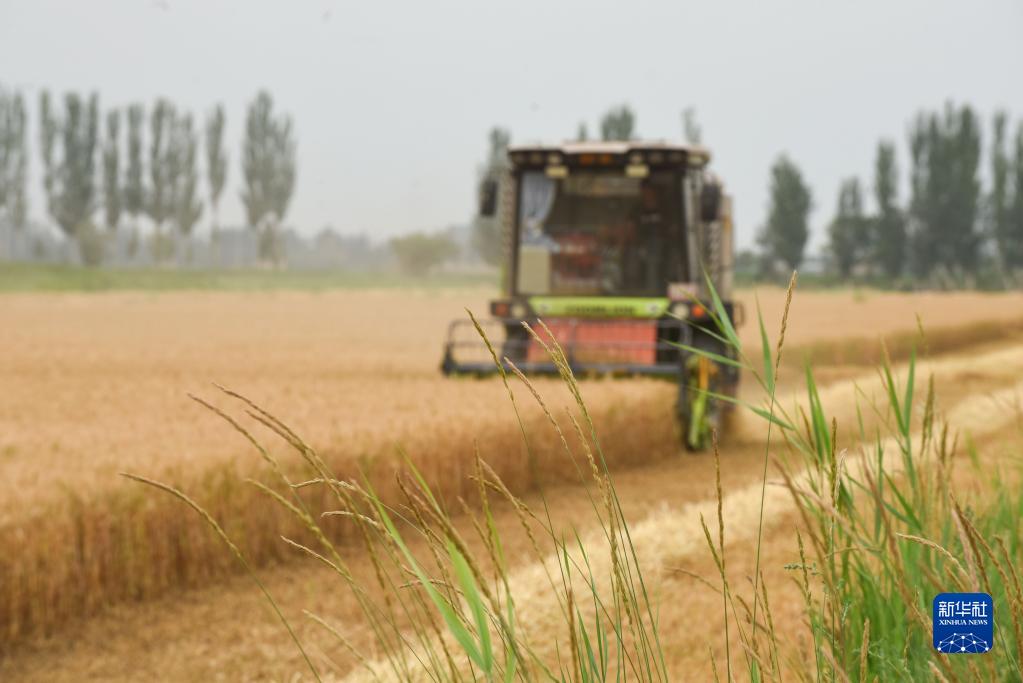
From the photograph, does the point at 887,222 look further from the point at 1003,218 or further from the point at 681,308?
the point at 681,308

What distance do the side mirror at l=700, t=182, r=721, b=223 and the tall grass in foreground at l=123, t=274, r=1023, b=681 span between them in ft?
18.6

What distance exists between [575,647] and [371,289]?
61.2 metres

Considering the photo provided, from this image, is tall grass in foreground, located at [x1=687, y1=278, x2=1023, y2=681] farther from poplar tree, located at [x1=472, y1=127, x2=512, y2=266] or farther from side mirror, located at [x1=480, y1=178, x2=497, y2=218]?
poplar tree, located at [x1=472, y1=127, x2=512, y2=266]

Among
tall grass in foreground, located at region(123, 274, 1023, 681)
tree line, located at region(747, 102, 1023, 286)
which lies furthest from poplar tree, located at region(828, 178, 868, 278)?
tall grass in foreground, located at region(123, 274, 1023, 681)

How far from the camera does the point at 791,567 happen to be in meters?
1.88

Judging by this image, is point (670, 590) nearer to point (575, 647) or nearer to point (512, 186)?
point (575, 647)

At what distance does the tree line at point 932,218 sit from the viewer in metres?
55.5

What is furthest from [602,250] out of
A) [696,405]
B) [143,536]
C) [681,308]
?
[143,536]

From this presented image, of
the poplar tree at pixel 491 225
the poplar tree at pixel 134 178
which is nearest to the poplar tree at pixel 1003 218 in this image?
the poplar tree at pixel 491 225

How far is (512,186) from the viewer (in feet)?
36.5

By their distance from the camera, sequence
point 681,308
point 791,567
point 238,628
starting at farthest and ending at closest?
1. point 681,308
2. point 238,628
3. point 791,567

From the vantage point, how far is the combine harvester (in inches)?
420

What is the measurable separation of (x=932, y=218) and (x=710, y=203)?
4929 centimetres

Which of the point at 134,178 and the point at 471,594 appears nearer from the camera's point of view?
the point at 471,594
